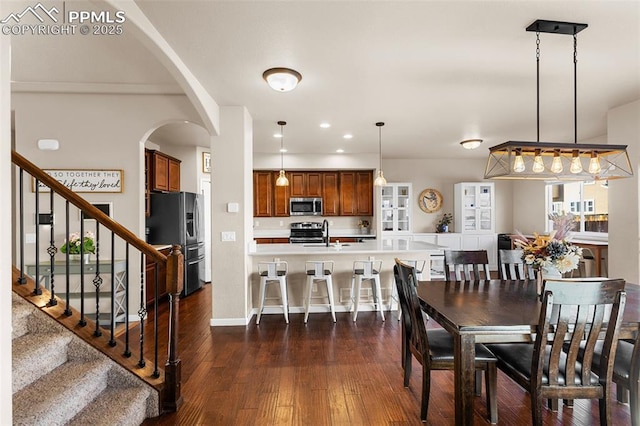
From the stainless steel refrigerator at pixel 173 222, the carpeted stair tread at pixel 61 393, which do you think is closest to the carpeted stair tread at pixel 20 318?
the carpeted stair tread at pixel 61 393

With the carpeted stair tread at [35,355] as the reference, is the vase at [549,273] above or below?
above

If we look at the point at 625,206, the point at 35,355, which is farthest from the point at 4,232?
the point at 625,206

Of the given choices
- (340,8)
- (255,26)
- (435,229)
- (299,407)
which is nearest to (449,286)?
(299,407)

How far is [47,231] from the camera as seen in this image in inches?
153

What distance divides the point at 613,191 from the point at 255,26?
448 cm

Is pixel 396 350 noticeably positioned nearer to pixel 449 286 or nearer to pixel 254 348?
pixel 449 286

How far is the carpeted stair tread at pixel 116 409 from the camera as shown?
1.89 metres

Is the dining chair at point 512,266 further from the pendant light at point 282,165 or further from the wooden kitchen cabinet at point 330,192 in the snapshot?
the wooden kitchen cabinet at point 330,192

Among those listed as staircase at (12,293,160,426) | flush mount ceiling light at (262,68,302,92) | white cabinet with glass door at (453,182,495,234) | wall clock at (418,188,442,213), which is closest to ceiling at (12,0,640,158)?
flush mount ceiling light at (262,68,302,92)

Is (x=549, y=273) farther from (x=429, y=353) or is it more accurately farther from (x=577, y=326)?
(x=429, y=353)

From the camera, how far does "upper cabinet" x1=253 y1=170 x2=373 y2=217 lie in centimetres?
720

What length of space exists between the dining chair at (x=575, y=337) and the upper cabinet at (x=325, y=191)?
220 inches

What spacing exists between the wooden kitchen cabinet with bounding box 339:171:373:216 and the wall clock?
1.44 m

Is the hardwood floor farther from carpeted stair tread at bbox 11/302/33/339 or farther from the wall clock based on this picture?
the wall clock
